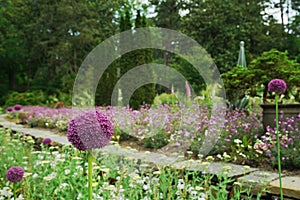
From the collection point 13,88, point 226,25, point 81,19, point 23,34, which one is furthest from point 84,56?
point 226,25

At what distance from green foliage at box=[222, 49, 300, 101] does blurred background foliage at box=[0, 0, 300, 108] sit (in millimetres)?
7273

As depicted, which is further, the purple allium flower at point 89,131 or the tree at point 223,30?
the tree at point 223,30

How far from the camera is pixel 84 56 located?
737 inches

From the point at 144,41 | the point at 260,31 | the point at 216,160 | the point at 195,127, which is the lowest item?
the point at 216,160

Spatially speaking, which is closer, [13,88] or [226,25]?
[226,25]

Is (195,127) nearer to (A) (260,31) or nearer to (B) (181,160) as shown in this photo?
(B) (181,160)

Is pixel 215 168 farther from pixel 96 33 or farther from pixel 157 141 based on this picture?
pixel 96 33

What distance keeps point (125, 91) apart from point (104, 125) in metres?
8.23

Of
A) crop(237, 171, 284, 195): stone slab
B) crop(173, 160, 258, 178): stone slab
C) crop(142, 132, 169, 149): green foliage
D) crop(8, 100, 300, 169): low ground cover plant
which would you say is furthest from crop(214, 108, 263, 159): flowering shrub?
crop(142, 132, 169, 149): green foliage

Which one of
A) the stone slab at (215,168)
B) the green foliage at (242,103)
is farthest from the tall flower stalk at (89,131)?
the green foliage at (242,103)

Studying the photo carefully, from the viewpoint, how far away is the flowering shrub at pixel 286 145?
299 centimetres

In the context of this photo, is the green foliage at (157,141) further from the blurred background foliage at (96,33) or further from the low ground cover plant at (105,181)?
the blurred background foliage at (96,33)

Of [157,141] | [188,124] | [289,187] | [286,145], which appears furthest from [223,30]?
[289,187]

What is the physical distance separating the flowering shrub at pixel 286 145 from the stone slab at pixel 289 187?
36 cm
